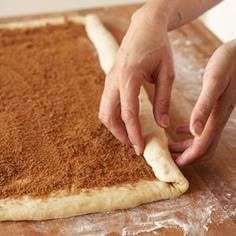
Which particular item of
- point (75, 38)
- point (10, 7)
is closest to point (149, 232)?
point (75, 38)

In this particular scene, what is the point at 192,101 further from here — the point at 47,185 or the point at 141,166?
the point at 47,185

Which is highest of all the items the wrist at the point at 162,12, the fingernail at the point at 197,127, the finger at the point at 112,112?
the wrist at the point at 162,12

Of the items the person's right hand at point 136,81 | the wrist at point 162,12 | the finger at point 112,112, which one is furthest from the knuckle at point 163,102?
the wrist at point 162,12

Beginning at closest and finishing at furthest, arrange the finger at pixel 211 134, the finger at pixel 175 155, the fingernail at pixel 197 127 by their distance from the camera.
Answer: the fingernail at pixel 197 127 → the finger at pixel 211 134 → the finger at pixel 175 155

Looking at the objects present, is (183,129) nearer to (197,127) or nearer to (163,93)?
(163,93)

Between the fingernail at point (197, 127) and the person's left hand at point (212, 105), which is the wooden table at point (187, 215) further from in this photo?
the fingernail at point (197, 127)

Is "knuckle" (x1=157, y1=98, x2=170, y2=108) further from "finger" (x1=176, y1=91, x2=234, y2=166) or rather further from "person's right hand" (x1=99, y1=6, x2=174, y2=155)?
"finger" (x1=176, y1=91, x2=234, y2=166)

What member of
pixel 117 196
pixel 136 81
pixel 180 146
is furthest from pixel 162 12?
pixel 117 196
